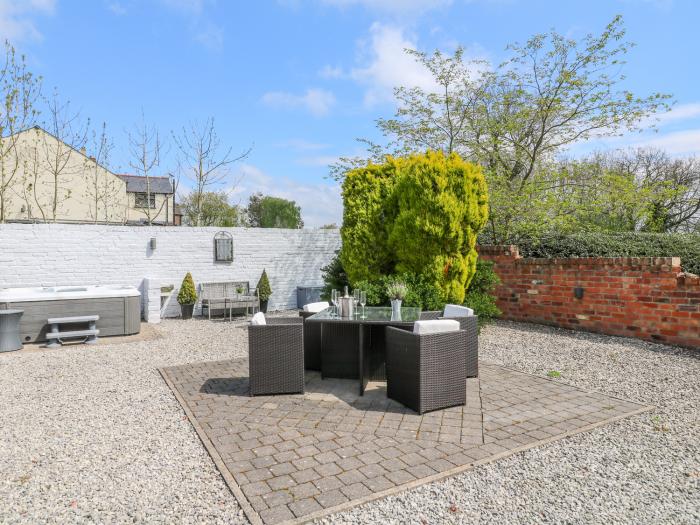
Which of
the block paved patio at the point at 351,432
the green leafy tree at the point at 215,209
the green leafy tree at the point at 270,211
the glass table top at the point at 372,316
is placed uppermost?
the green leafy tree at the point at 270,211

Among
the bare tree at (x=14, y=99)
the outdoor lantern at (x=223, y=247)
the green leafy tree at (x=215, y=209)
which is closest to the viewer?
the bare tree at (x=14, y=99)

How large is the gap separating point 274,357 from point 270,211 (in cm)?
3178

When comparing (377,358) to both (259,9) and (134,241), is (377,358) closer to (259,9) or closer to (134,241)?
(259,9)

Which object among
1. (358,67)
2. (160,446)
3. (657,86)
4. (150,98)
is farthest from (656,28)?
(150,98)

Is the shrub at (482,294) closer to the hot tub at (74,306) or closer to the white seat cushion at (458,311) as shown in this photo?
the white seat cushion at (458,311)

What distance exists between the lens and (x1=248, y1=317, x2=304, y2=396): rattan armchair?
3.90 meters

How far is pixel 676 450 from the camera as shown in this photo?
2.86 metres

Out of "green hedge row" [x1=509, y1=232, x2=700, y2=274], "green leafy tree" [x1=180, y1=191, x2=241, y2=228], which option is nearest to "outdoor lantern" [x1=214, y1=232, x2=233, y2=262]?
"green hedge row" [x1=509, y1=232, x2=700, y2=274]

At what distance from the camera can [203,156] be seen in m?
13.2

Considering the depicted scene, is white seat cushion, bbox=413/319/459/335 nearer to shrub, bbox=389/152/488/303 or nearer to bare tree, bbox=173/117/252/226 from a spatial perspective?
shrub, bbox=389/152/488/303

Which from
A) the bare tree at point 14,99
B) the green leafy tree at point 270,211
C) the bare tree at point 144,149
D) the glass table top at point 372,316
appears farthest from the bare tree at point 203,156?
the green leafy tree at point 270,211

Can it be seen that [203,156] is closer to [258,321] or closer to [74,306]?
[74,306]

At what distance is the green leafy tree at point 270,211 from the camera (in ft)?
112

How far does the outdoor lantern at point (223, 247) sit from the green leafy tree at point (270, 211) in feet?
78.8
